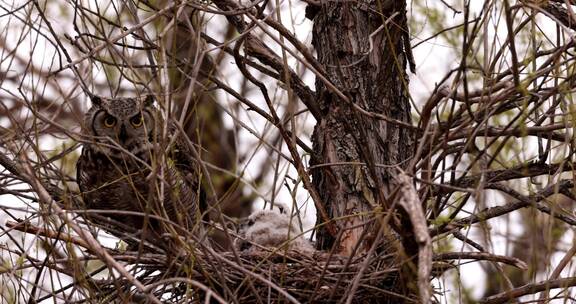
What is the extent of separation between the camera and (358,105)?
12.3ft

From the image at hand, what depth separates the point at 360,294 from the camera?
346 centimetres

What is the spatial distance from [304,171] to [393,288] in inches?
24.4

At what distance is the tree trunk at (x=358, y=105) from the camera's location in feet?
12.4

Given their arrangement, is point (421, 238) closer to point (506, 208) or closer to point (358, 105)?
point (506, 208)

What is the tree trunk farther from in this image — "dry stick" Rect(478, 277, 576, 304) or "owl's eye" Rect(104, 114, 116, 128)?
"owl's eye" Rect(104, 114, 116, 128)

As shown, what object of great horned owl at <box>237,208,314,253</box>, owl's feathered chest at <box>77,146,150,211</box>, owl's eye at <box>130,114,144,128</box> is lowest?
great horned owl at <box>237,208,314,253</box>

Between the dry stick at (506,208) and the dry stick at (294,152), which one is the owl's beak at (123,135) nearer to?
the dry stick at (294,152)

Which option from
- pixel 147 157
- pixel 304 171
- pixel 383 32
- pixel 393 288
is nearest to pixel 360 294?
pixel 393 288

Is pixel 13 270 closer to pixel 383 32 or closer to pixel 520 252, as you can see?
pixel 383 32

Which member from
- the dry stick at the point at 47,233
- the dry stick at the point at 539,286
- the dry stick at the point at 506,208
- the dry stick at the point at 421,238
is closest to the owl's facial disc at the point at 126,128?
the dry stick at the point at 47,233

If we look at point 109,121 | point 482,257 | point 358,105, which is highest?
point 109,121

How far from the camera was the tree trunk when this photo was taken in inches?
148

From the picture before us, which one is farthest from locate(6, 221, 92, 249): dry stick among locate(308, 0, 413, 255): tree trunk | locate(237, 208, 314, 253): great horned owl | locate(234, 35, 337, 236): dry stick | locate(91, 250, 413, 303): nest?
locate(237, 208, 314, 253): great horned owl

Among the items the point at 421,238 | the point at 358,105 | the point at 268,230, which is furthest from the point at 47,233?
the point at 268,230
